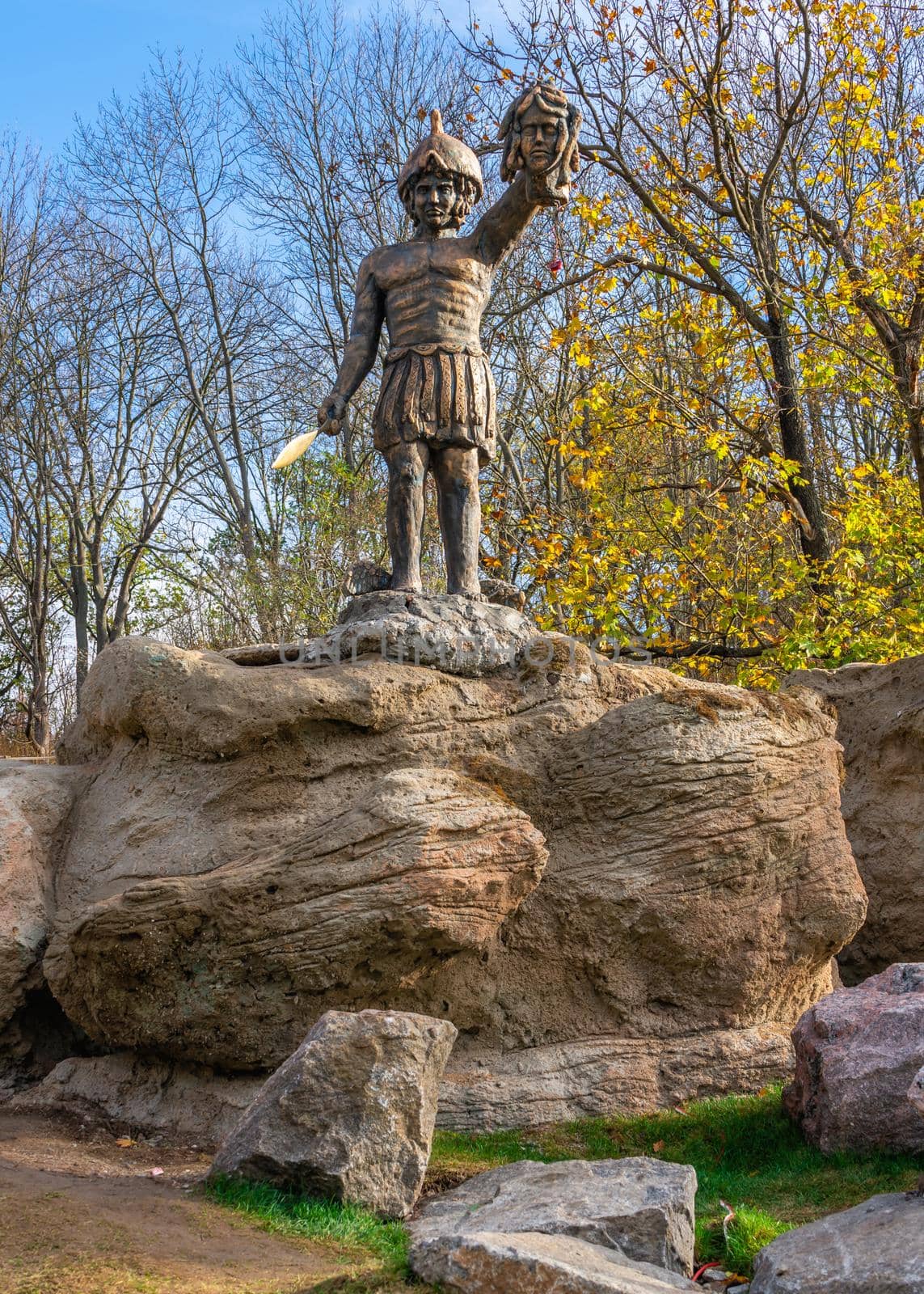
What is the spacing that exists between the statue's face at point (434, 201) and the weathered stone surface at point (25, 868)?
3432 mm

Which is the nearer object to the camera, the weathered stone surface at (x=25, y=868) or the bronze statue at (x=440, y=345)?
the weathered stone surface at (x=25, y=868)

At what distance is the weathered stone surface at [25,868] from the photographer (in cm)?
592

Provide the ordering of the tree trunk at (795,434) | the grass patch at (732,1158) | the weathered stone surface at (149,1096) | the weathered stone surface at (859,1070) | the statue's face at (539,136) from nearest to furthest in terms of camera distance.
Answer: the grass patch at (732,1158) < the weathered stone surface at (859,1070) < the weathered stone surface at (149,1096) < the statue's face at (539,136) < the tree trunk at (795,434)

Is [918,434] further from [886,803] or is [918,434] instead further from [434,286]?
[434,286]

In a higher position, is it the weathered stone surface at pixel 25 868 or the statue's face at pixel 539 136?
the statue's face at pixel 539 136

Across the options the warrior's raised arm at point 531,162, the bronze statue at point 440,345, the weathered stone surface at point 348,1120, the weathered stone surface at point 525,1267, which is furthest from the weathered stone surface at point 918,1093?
the warrior's raised arm at point 531,162

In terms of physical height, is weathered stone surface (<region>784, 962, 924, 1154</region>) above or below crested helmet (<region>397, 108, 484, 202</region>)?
below

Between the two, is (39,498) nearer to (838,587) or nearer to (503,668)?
(838,587)

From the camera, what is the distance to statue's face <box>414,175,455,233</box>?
260 inches

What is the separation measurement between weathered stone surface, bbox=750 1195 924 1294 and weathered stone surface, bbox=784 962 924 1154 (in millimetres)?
973

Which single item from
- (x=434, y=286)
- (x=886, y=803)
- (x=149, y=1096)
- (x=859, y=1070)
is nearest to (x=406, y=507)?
(x=434, y=286)

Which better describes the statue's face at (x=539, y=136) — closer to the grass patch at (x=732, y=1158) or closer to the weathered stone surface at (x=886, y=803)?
the weathered stone surface at (x=886, y=803)

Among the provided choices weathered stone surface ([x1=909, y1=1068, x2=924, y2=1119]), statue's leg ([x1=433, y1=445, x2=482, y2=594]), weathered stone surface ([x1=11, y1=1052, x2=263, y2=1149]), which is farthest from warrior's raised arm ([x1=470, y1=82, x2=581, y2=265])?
weathered stone surface ([x1=909, y1=1068, x2=924, y2=1119])

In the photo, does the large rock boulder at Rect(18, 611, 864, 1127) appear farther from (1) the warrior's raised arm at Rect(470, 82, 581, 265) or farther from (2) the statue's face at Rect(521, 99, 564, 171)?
(2) the statue's face at Rect(521, 99, 564, 171)
